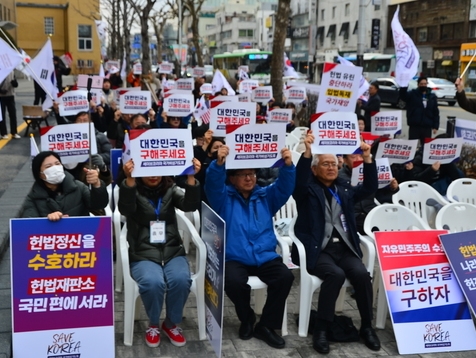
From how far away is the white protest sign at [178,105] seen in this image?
10.0 metres

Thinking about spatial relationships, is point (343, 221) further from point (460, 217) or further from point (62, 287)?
point (62, 287)

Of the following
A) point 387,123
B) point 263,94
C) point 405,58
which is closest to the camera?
point 387,123

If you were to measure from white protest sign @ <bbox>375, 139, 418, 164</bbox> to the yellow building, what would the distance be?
5329cm

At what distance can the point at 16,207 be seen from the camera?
689cm

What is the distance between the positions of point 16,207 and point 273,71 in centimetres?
1055

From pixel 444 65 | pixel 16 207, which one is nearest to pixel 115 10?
pixel 444 65

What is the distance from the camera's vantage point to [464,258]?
16.1 feet

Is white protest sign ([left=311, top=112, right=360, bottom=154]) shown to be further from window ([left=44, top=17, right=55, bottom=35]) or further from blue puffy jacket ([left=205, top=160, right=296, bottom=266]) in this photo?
window ([left=44, top=17, right=55, bottom=35])

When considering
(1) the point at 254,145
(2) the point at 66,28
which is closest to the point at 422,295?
(1) the point at 254,145

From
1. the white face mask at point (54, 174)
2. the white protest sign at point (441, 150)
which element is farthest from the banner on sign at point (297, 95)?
the white face mask at point (54, 174)

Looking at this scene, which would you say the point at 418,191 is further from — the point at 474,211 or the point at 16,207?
the point at 16,207

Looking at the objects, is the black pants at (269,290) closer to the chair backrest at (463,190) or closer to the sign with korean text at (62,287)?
the sign with korean text at (62,287)

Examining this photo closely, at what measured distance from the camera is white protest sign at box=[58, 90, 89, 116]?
8531 mm

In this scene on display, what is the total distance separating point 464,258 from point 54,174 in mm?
3280
